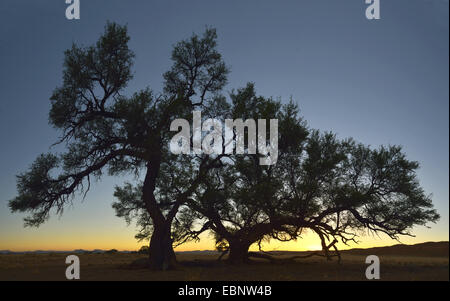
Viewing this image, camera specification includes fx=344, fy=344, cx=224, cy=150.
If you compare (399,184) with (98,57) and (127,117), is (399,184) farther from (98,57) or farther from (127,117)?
(98,57)

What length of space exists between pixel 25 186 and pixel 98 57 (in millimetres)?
8700

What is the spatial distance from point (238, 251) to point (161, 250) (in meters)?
5.50

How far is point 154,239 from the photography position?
20328mm

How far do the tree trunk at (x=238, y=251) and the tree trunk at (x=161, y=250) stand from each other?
4.45m

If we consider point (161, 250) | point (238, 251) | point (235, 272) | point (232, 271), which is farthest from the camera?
point (238, 251)

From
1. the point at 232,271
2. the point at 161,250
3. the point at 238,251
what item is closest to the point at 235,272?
the point at 232,271

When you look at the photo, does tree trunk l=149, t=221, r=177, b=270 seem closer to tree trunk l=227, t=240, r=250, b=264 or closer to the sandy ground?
the sandy ground

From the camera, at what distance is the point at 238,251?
23.1 m

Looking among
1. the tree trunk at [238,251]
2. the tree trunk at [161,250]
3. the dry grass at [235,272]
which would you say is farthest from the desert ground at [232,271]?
the tree trunk at [161,250]

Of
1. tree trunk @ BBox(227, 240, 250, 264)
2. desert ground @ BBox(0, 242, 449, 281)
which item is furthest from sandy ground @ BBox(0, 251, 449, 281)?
tree trunk @ BBox(227, 240, 250, 264)

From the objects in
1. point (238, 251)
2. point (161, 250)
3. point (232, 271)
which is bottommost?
point (232, 271)

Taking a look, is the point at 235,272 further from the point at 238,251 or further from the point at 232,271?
the point at 238,251
